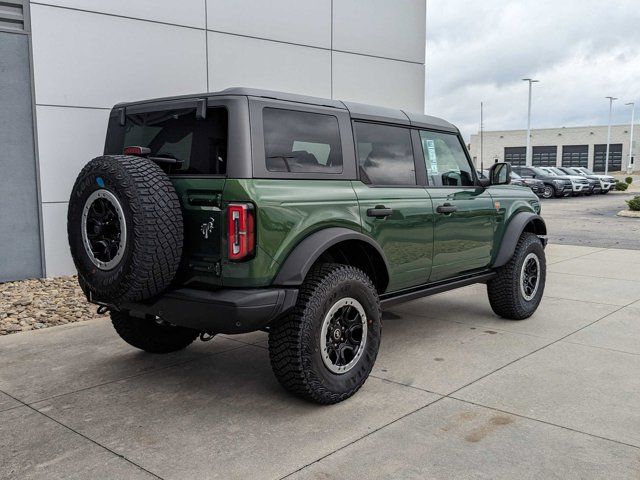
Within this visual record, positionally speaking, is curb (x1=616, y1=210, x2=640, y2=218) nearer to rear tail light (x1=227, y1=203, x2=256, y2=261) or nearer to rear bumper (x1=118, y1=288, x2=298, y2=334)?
rear bumper (x1=118, y1=288, x2=298, y2=334)

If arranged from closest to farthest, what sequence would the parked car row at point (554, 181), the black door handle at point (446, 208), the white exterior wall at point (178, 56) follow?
the black door handle at point (446, 208), the white exterior wall at point (178, 56), the parked car row at point (554, 181)

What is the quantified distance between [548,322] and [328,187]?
10.6 feet

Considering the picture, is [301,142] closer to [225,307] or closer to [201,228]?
[201,228]

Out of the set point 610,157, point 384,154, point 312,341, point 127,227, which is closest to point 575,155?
point 610,157

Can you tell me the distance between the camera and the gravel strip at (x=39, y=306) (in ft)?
19.3

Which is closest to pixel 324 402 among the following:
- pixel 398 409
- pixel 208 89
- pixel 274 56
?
pixel 398 409

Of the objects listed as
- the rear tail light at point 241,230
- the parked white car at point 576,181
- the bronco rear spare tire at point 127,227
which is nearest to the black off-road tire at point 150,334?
the bronco rear spare tire at point 127,227

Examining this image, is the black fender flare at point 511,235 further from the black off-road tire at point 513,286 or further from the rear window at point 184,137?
the rear window at point 184,137

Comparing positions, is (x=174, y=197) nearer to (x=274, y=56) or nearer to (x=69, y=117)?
(x=69, y=117)

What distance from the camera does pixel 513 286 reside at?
5.71 metres

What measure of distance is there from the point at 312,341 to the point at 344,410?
1.74 ft

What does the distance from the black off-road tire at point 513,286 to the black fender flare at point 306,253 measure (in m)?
2.52

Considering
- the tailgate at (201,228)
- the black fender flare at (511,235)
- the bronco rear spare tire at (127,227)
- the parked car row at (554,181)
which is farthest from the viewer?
the parked car row at (554,181)

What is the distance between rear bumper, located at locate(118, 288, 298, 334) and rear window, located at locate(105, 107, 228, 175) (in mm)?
761
